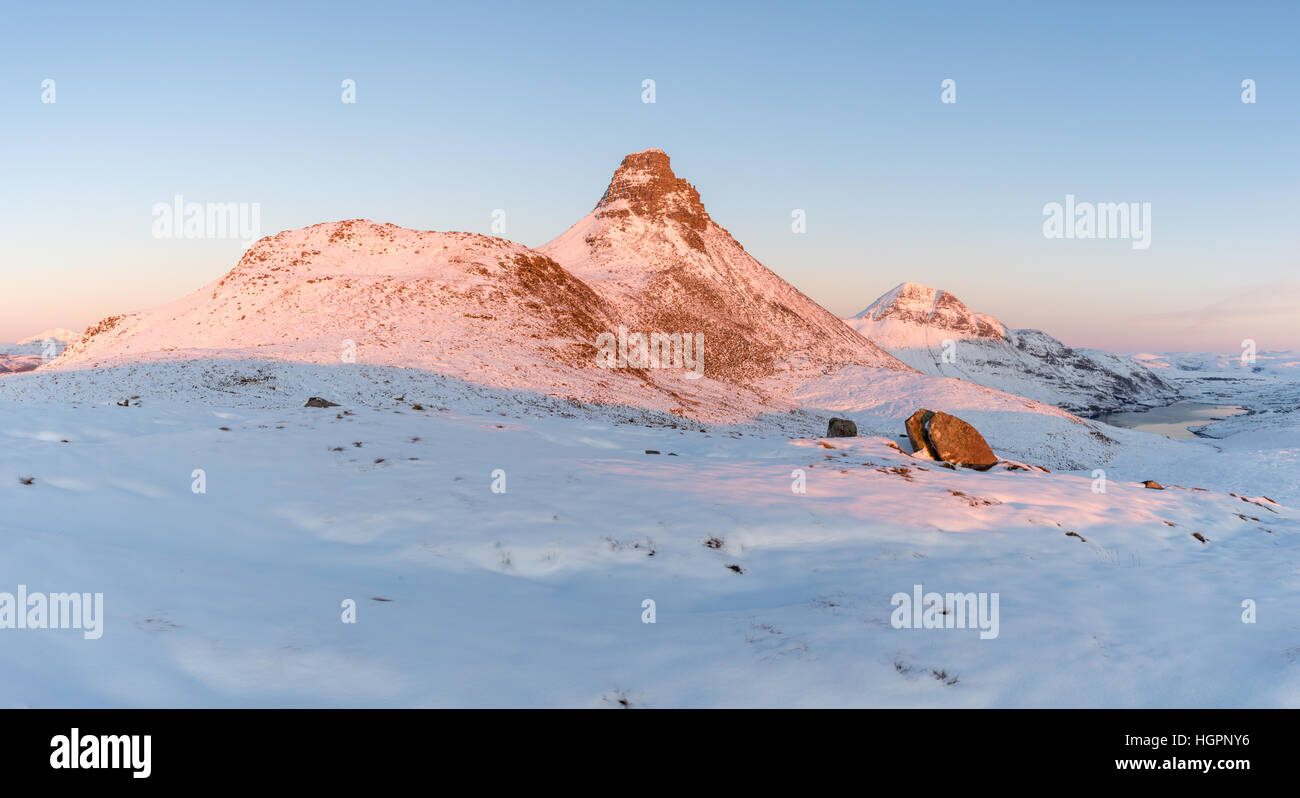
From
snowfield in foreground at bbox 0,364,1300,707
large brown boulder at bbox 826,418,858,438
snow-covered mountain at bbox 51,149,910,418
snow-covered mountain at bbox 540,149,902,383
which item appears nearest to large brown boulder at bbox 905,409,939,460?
large brown boulder at bbox 826,418,858,438

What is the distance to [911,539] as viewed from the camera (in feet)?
36.1

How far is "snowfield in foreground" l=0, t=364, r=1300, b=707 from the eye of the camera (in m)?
5.77

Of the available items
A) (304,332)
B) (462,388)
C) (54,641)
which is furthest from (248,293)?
(54,641)

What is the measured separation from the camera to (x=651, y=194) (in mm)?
114500

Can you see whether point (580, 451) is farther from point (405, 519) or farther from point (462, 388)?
point (462, 388)

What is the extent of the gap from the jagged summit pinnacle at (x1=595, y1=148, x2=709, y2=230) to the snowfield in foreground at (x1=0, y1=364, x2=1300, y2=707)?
100677mm

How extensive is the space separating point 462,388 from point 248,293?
30823 mm

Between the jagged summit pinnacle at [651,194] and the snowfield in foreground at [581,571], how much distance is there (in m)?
101

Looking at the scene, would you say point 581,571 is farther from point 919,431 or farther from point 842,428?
point 842,428

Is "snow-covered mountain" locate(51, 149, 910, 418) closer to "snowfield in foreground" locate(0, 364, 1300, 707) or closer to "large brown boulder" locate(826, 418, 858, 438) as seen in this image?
"large brown boulder" locate(826, 418, 858, 438)

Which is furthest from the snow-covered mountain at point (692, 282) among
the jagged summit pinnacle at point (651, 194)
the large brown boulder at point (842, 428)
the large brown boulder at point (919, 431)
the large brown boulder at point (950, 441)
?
the large brown boulder at point (950, 441)

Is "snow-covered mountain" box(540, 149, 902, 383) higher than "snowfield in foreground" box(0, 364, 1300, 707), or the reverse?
"snow-covered mountain" box(540, 149, 902, 383)

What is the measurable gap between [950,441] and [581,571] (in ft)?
66.0

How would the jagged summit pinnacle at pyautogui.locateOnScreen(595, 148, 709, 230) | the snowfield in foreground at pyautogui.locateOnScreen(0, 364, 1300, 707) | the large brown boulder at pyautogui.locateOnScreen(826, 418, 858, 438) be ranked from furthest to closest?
the jagged summit pinnacle at pyautogui.locateOnScreen(595, 148, 709, 230), the large brown boulder at pyautogui.locateOnScreen(826, 418, 858, 438), the snowfield in foreground at pyautogui.locateOnScreen(0, 364, 1300, 707)
